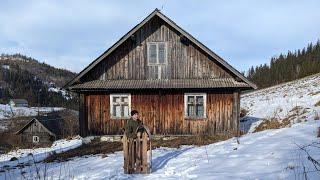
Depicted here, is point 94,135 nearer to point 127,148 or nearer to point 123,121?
point 123,121

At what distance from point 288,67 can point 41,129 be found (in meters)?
77.0

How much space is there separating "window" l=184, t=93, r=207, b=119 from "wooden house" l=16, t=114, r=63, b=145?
39.3 m

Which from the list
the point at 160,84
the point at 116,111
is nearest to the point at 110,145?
the point at 116,111

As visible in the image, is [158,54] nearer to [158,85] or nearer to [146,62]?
[146,62]

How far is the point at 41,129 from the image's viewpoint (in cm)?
6094

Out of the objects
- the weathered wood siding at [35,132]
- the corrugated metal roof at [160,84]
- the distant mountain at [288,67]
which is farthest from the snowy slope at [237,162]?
the distant mountain at [288,67]

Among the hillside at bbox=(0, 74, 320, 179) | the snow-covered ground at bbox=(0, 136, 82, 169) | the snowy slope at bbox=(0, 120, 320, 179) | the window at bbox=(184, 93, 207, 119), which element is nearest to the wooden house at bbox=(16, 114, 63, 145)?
the snow-covered ground at bbox=(0, 136, 82, 169)

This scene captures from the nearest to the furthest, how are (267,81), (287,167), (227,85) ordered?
(287,167) → (227,85) → (267,81)

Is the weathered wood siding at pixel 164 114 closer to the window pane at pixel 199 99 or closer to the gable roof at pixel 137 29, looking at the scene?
the window pane at pixel 199 99

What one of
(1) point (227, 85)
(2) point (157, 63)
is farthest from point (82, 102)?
(1) point (227, 85)

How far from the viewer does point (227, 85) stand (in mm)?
22172

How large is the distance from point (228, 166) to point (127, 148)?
274 centimetres

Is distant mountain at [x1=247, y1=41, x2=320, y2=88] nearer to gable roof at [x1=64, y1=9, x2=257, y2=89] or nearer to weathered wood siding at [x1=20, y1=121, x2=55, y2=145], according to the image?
weathered wood siding at [x1=20, y1=121, x2=55, y2=145]

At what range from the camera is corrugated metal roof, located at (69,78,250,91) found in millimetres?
22188
